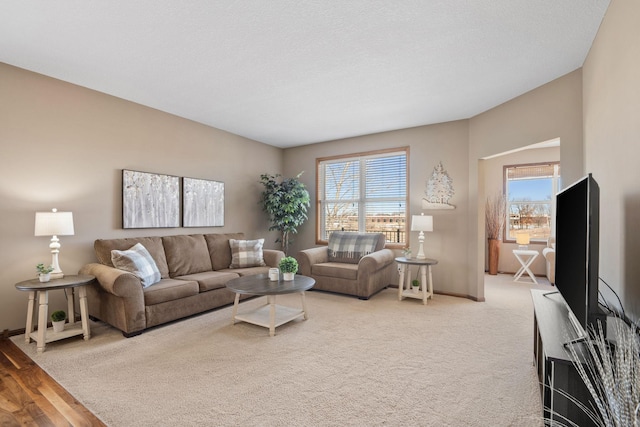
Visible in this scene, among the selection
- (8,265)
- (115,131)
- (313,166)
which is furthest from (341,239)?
(8,265)

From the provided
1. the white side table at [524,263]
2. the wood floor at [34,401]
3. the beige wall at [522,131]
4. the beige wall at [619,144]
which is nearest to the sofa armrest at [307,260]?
the beige wall at [522,131]

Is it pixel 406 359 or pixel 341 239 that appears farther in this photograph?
pixel 341 239

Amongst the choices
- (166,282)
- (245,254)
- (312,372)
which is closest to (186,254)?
(166,282)

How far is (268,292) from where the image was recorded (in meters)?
3.14

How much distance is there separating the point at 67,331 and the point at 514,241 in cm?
754

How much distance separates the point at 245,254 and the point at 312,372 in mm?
2591

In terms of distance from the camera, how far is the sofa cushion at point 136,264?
131 inches

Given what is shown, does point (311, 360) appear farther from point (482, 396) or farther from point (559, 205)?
point (559, 205)

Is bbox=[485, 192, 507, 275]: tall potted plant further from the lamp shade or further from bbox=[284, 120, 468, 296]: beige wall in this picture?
the lamp shade

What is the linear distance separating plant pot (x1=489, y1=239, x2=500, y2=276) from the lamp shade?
702 cm

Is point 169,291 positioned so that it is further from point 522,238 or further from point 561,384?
point 522,238

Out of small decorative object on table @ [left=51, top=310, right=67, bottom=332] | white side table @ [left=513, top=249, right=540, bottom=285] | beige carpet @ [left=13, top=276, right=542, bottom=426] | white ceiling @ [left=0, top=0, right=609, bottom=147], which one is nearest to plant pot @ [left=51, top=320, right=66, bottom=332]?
small decorative object on table @ [left=51, top=310, right=67, bottom=332]

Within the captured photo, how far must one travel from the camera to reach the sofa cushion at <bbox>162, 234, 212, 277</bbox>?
4152mm

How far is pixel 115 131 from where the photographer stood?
12.8 ft
